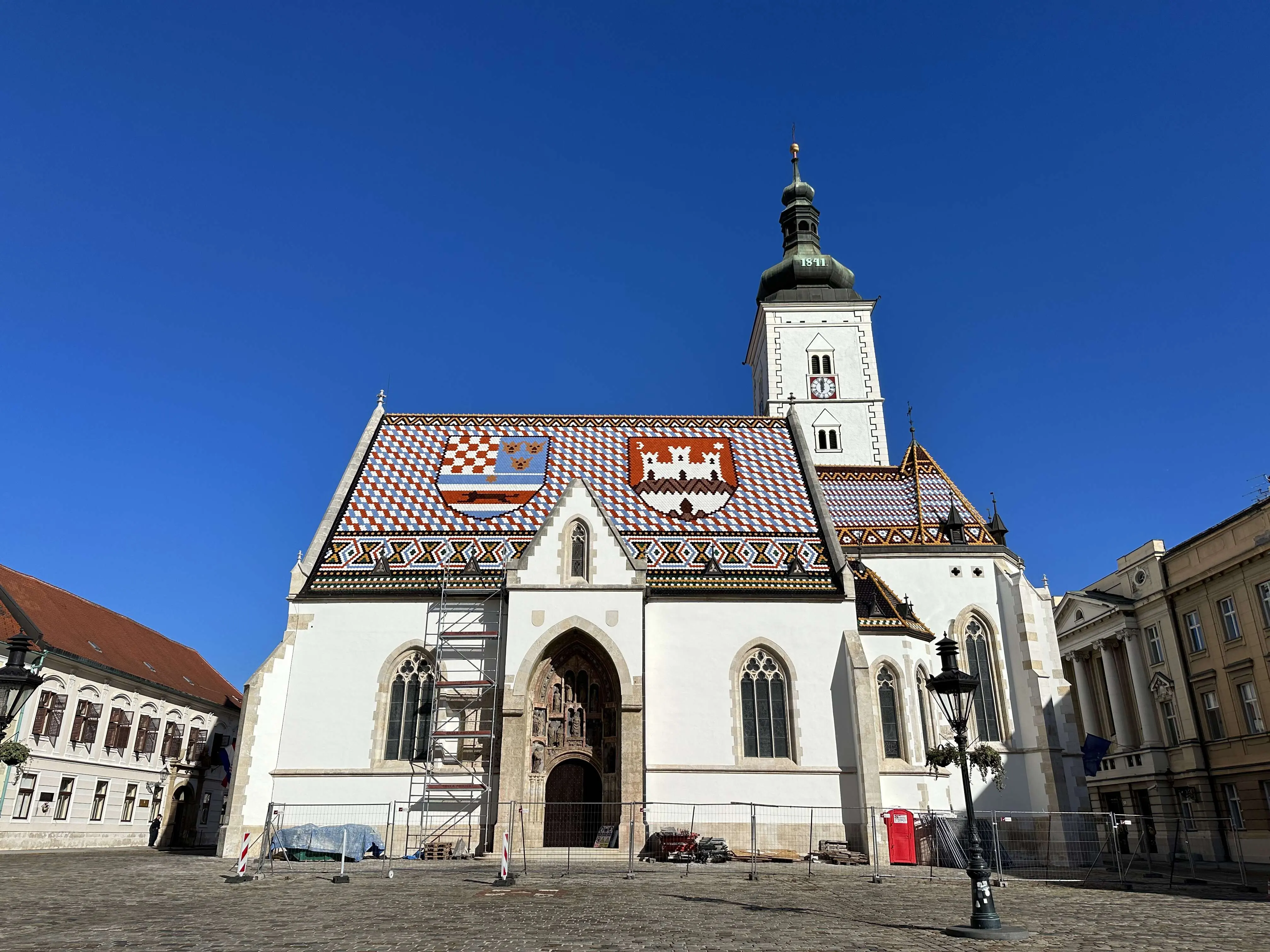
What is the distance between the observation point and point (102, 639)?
38438 mm

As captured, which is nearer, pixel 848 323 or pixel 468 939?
pixel 468 939

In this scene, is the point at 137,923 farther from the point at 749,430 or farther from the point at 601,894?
the point at 749,430

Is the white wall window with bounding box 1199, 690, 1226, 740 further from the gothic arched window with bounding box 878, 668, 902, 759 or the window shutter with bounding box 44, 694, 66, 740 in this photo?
the window shutter with bounding box 44, 694, 66, 740

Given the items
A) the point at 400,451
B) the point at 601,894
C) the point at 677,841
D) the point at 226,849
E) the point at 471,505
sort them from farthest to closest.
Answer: the point at 400,451, the point at 471,505, the point at 226,849, the point at 677,841, the point at 601,894

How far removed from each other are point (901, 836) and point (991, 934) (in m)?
13.0

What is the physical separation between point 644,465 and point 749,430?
4997mm

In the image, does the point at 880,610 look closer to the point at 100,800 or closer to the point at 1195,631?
the point at 1195,631

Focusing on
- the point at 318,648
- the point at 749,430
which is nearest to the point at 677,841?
the point at 318,648

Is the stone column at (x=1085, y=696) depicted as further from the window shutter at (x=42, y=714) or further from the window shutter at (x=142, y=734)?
the window shutter at (x=42, y=714)

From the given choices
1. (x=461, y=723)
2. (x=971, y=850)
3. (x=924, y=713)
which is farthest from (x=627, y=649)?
(x=971, y=850)

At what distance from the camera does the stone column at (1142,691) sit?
125 ft

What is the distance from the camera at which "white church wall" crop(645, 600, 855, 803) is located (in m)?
25.1

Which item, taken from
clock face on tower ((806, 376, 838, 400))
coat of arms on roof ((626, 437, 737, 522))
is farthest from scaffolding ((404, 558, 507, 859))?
clock face on tower ((806, 376, 838, 400))

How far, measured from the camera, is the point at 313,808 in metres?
24.6
